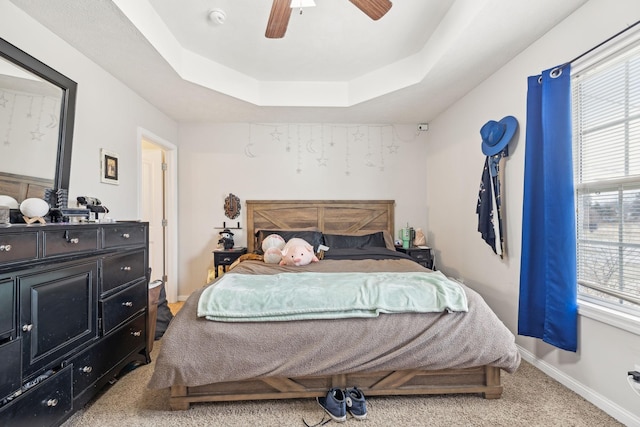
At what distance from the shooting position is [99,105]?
2459mm

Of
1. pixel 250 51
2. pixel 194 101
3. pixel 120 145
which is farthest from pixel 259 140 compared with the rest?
pixel 120 145

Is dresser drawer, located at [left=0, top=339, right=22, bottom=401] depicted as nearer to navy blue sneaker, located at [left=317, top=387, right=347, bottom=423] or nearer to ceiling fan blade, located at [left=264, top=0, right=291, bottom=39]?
navy blue sneaker, located at [left=317, top=387, right=347, bottom=423]

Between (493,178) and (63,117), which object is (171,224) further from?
(493,178)

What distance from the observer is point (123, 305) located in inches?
77.2

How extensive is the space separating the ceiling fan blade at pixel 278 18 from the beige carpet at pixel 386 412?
237cm

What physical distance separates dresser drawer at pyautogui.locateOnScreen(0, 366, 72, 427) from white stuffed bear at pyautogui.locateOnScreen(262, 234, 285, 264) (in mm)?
1719

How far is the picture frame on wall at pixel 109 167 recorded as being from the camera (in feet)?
8.14

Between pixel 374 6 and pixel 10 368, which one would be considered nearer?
pixel 10 368

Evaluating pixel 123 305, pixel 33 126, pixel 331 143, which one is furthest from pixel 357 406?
pixel 331 143

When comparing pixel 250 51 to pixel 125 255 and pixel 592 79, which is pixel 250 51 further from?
pixel 592 79

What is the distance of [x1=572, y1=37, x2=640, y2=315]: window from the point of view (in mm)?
1598

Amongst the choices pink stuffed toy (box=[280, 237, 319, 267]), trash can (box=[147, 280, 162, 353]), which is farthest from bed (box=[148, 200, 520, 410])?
pink stuffed toy (box=[280, 237, 319, 267])

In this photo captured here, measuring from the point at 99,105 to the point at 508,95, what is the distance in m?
3.51

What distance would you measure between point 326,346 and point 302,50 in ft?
8.24
